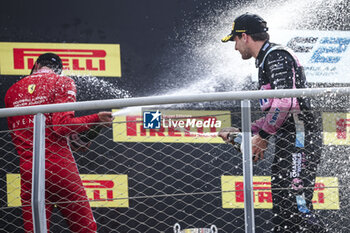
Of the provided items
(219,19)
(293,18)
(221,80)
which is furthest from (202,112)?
(293,18)

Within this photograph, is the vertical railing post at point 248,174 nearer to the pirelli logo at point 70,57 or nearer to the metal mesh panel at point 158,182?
the metal mesh panel at point 158,182

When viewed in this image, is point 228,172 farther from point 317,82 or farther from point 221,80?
point 317,82

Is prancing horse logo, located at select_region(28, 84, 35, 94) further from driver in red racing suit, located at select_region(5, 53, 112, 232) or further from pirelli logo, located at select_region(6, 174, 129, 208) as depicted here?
pirelli logo, located at select_region(6, 174, 129, 208)

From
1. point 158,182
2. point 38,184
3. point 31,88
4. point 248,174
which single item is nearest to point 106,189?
point 158,182

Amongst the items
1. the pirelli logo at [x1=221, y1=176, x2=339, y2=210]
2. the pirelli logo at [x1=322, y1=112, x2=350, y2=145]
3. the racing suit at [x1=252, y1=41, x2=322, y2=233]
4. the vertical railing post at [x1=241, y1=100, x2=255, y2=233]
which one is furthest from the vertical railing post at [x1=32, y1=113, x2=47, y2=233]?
the pirelli logo at [x1=322, y1=112, x2=350, y2=145]

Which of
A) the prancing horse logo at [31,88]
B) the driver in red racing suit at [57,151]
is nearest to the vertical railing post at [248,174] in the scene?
the driver in red racing suit at [57,151]

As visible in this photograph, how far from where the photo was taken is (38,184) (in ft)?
8.79

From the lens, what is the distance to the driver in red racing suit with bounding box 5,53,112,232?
→ 122 inches

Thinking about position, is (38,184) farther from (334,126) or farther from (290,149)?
(334,126)

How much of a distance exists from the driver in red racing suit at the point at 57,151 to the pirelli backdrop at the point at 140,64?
2.87ft

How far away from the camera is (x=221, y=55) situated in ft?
14.5

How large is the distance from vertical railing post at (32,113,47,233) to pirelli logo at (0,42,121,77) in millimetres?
1555

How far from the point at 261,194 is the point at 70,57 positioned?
1.80m

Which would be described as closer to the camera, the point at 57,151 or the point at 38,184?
the point at 38,184
